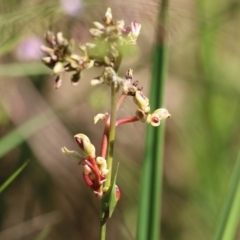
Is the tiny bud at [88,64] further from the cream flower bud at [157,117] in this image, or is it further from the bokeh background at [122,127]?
the bokeh background at [122,127]

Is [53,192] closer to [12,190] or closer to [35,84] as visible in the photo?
[12,190]

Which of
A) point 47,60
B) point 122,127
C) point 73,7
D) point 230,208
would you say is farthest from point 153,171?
point 122,127

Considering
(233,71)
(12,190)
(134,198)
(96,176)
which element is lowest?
(12,190)

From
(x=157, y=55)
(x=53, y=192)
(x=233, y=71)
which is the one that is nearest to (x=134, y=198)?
(x=53, y=192)

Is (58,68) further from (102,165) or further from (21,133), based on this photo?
(21,133)

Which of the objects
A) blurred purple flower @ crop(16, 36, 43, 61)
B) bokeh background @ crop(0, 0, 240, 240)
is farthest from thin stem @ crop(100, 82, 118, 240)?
blurred purple flower @ crop(16, 36, 43, 61)

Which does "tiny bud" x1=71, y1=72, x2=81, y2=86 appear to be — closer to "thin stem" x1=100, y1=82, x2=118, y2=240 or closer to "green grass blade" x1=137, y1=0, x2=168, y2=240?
"thin stem" x1=100, y1=82, x2=118, y2=240

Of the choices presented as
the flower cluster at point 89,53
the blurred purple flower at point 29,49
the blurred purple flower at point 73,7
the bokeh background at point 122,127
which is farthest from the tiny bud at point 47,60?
the blurred purple flower at point 29,49

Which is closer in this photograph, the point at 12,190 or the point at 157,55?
the point at 157,55
